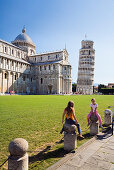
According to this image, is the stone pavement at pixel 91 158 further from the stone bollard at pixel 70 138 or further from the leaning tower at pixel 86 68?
the leaning tower at pixel 86 68

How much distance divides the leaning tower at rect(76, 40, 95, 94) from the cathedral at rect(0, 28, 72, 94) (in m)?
20.1

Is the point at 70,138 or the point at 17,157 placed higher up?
the point at 17,157

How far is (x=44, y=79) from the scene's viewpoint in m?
60.5

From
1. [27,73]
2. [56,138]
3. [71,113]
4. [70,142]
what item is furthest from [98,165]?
[27,73]

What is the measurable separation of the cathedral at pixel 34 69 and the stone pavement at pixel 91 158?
1866 inches

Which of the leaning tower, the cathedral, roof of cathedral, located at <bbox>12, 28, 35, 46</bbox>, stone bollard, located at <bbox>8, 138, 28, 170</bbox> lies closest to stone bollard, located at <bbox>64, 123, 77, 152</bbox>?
stone bollard, located at <bbox>8, 138, 28, 170</bbox>

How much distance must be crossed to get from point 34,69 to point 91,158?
59773 millimetres

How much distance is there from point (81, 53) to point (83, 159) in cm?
8358

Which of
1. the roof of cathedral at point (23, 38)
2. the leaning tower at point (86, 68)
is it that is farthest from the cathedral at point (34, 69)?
the leaning tower at point (86, 68)

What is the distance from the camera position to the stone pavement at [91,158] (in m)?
3.74

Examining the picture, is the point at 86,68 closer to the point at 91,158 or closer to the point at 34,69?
the point at 34,69

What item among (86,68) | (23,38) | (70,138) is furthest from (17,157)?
(86,68)

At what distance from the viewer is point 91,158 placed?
4238mm

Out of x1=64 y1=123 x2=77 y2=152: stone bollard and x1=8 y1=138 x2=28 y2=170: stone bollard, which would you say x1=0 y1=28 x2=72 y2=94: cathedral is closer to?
x1=64 y1=123 x2=77 y2=152: stone bollard
